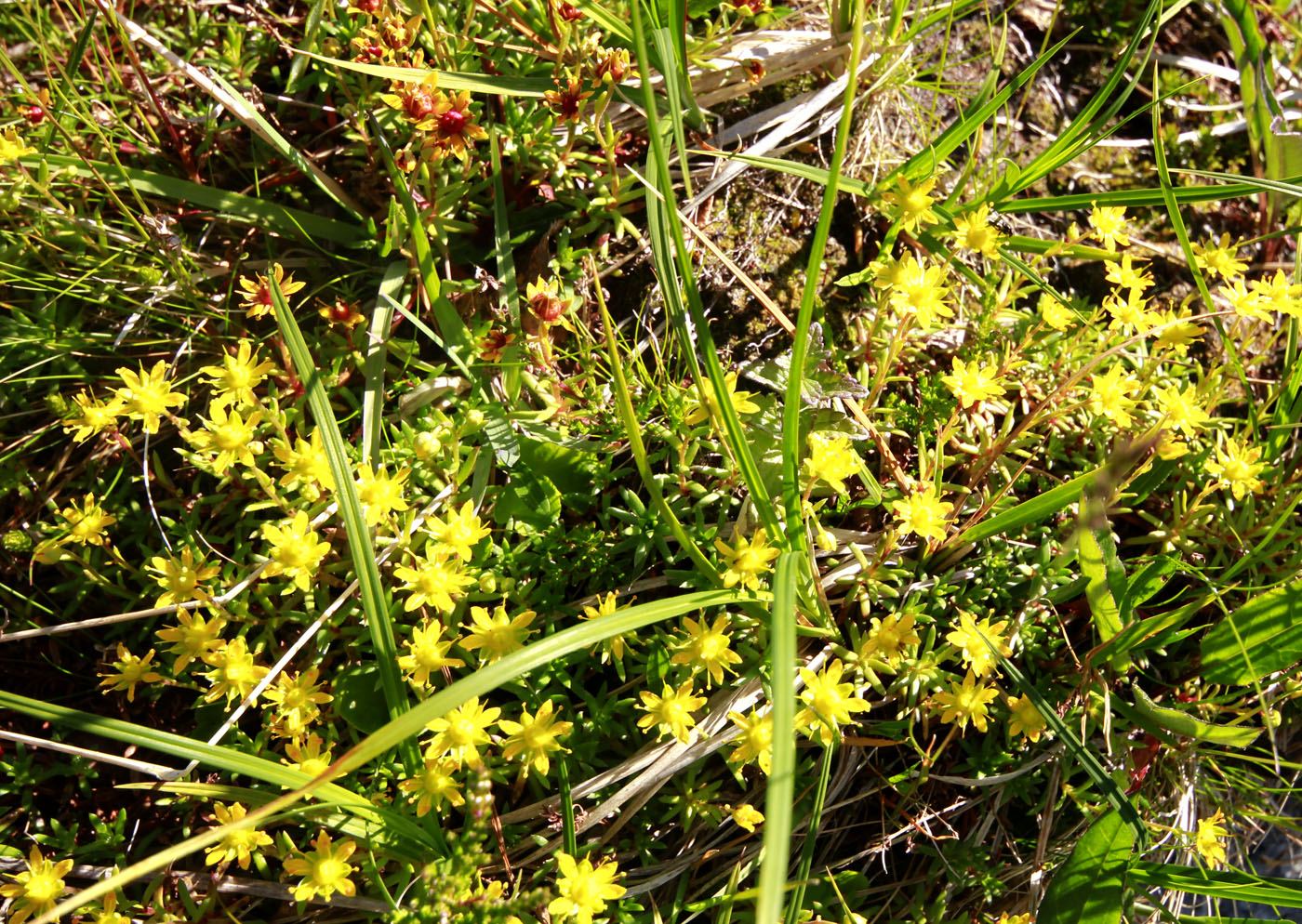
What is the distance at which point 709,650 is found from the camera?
6.40ft

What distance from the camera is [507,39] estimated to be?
8.24ft

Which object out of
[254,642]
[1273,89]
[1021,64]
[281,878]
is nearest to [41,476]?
[254,642]

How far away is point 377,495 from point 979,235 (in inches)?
62.9

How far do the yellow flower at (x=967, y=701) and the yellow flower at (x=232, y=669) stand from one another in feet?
5.11

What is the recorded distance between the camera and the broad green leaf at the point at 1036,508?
2.06m

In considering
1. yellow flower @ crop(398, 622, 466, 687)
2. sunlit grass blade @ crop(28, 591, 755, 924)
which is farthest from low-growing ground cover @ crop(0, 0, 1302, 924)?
sunlit grass blade @ crop(28, 591, 755, 924)

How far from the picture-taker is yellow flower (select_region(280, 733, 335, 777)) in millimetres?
1943

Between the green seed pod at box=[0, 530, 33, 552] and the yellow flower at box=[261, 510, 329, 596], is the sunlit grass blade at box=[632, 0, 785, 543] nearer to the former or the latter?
the yellow flower at box=[261, 510, 329, 596]

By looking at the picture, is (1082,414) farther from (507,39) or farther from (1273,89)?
(507,39)

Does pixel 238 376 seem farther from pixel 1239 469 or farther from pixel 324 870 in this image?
pixel 1239 469

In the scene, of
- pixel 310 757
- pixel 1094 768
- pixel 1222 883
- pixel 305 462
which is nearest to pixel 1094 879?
pixel 1222 883

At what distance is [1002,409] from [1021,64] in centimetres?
129

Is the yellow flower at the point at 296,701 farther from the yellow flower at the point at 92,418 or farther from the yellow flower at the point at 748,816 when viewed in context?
the yellow flower at the point at 748,816

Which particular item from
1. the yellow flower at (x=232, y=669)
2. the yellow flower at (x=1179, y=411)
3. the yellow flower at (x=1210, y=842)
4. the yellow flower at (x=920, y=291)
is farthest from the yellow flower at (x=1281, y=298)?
the yellow flower at (x=232, y=669)
